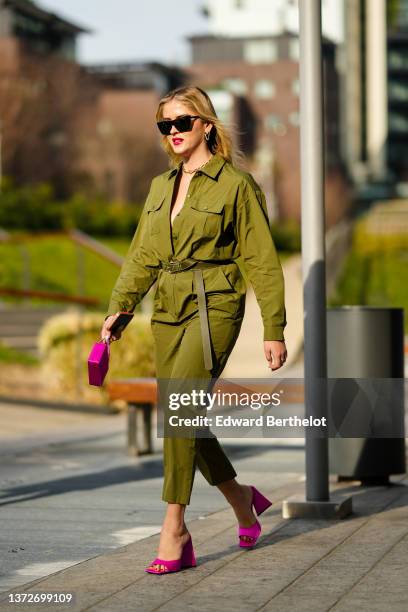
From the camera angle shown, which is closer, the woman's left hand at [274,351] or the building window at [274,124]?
the woman's left hand at [274,351]

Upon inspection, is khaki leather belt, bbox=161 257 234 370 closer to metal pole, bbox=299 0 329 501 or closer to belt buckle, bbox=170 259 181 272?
belt buckle, bbox=170 259 181 272

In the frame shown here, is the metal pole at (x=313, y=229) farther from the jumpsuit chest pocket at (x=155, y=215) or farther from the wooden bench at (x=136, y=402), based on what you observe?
the wooden bench at (x=136, y=402)

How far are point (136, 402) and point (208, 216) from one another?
4.45 meters

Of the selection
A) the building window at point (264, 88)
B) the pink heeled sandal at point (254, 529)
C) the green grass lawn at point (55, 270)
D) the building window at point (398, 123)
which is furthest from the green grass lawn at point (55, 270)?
the building window at point (398, 123)

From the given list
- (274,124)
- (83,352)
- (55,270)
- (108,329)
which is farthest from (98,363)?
(274,124)

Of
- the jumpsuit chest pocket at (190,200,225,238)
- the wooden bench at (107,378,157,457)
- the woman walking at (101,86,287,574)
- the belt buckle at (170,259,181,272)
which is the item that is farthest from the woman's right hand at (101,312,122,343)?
the wooden bench at (107,378,157,457)

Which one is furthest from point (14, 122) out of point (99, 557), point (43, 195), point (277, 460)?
point (99, 557)

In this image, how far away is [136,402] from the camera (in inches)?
373

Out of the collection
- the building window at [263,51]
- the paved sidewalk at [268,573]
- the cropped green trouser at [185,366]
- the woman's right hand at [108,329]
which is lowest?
the paved sidewalk at [268,573]

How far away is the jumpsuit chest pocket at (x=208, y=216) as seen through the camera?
5176mm

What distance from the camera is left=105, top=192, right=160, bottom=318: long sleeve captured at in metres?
5.33

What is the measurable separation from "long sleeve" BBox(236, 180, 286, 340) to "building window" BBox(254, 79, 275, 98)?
7652cm

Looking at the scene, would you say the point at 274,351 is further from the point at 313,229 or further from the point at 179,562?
the point at 313,229

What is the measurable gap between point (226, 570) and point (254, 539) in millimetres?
469
